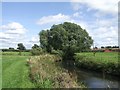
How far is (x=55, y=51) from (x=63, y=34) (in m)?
6.62

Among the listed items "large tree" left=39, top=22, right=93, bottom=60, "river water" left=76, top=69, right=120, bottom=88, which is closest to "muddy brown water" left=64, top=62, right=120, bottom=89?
"river water" left=76, top=69, right=120, bottom=88

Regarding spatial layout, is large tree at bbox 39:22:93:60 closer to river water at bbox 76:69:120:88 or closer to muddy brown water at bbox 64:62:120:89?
muddy brown water at bbox 64:62:120:89

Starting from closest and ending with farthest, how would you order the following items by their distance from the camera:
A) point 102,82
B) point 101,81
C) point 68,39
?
point 102,82 < point 101,81 < point 68,39

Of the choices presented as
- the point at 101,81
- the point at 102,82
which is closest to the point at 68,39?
the point at 101,81

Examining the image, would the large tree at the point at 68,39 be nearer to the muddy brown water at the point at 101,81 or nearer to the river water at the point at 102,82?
the muddy brown water at the point at 101,81

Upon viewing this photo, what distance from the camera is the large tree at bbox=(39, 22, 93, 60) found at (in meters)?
92.1

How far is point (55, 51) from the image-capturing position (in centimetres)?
9481

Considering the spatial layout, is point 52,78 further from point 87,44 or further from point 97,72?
point 87,44

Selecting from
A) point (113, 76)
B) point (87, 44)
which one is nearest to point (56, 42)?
point (87, 44)

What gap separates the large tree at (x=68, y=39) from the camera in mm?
92125

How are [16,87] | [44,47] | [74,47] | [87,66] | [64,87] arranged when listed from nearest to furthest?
[64,87] → [16,87] → [87,66] → [74,47] → [44,47]

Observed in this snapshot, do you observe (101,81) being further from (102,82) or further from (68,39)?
(68,39)

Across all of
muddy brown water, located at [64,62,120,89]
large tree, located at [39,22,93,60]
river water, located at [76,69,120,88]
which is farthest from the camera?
large tree, located at [39,22,93,60]

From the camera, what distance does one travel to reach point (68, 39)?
96812 mm
